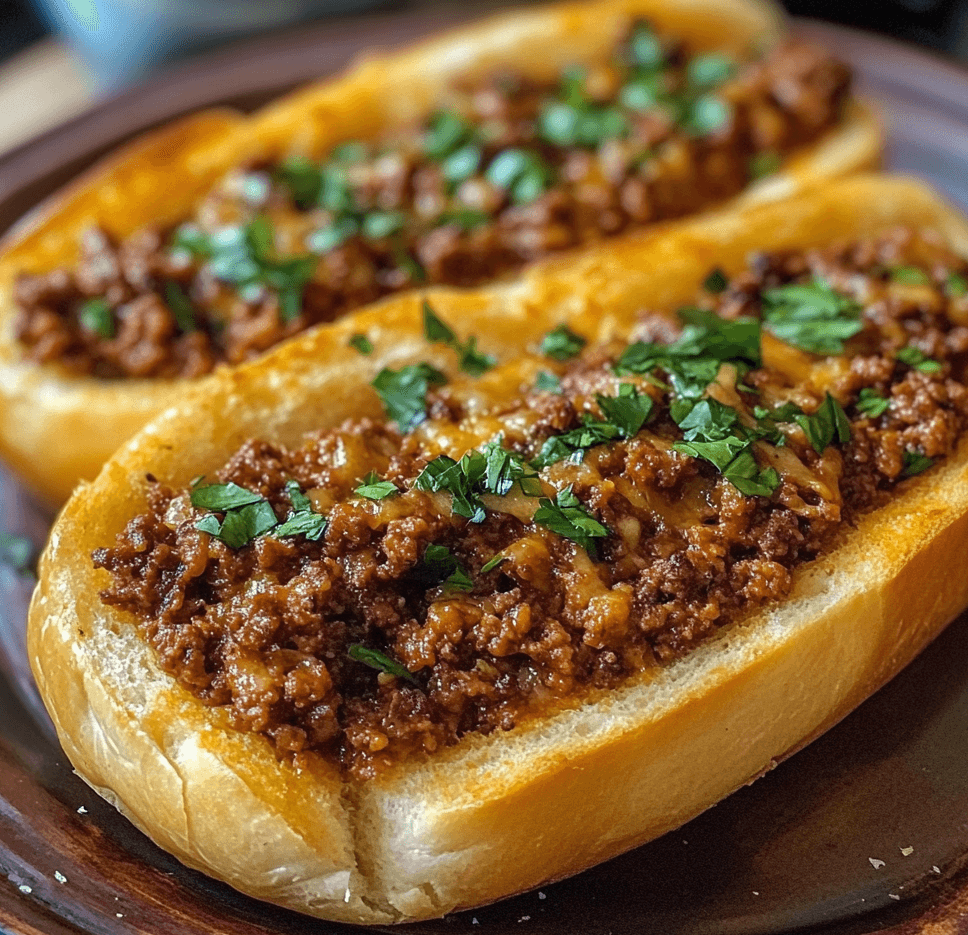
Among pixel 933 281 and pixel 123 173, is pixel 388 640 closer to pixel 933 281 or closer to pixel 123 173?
pixel 933 281

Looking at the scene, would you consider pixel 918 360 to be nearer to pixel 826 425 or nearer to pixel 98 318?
pixel 826 425

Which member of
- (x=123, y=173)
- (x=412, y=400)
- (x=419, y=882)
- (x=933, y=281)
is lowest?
(x=419, y=882)

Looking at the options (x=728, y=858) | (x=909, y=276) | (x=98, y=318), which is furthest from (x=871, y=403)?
(x=98, y=318)

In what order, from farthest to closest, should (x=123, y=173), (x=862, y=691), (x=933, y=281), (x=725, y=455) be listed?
(x=123, y=173), (x=933, y=281), (x=862, y=691), (x=725, y=455)

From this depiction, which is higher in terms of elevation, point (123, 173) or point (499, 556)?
point (123, 173)

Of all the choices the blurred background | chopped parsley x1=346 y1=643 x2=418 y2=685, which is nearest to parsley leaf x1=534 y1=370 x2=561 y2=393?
chopped parsley x1=346 y1=643 x2=418 y2=685

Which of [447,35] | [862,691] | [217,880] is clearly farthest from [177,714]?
→ [447,35]

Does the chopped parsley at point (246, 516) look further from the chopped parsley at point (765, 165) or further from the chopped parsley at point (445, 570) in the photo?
the chopped parsley at point (765, 165)
